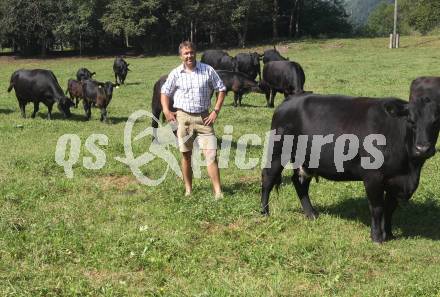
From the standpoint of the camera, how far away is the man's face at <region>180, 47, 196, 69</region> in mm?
7480

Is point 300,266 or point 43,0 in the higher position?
point 43,0

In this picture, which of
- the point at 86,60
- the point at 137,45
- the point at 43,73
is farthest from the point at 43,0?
the point at 43,73

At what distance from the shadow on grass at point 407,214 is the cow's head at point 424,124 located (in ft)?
4.69

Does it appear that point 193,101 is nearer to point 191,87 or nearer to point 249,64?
point 191,87

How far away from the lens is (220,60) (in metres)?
26.1

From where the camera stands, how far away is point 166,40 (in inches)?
2046

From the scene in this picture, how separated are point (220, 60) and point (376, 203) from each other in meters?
20.4

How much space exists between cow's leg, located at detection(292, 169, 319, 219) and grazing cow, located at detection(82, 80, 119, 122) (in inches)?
349

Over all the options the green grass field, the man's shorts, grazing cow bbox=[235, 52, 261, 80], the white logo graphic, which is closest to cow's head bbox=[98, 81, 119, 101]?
the white logo graphic

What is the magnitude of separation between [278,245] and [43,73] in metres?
11.9

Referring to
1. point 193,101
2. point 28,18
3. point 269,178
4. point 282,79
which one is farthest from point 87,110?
point 28,18

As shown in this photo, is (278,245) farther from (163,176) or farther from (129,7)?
(129,7)

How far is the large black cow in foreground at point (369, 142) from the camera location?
5.83 meters

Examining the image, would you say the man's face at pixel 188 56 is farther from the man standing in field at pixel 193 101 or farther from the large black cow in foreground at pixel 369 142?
the large black cow in foreground at pixel 369 142
